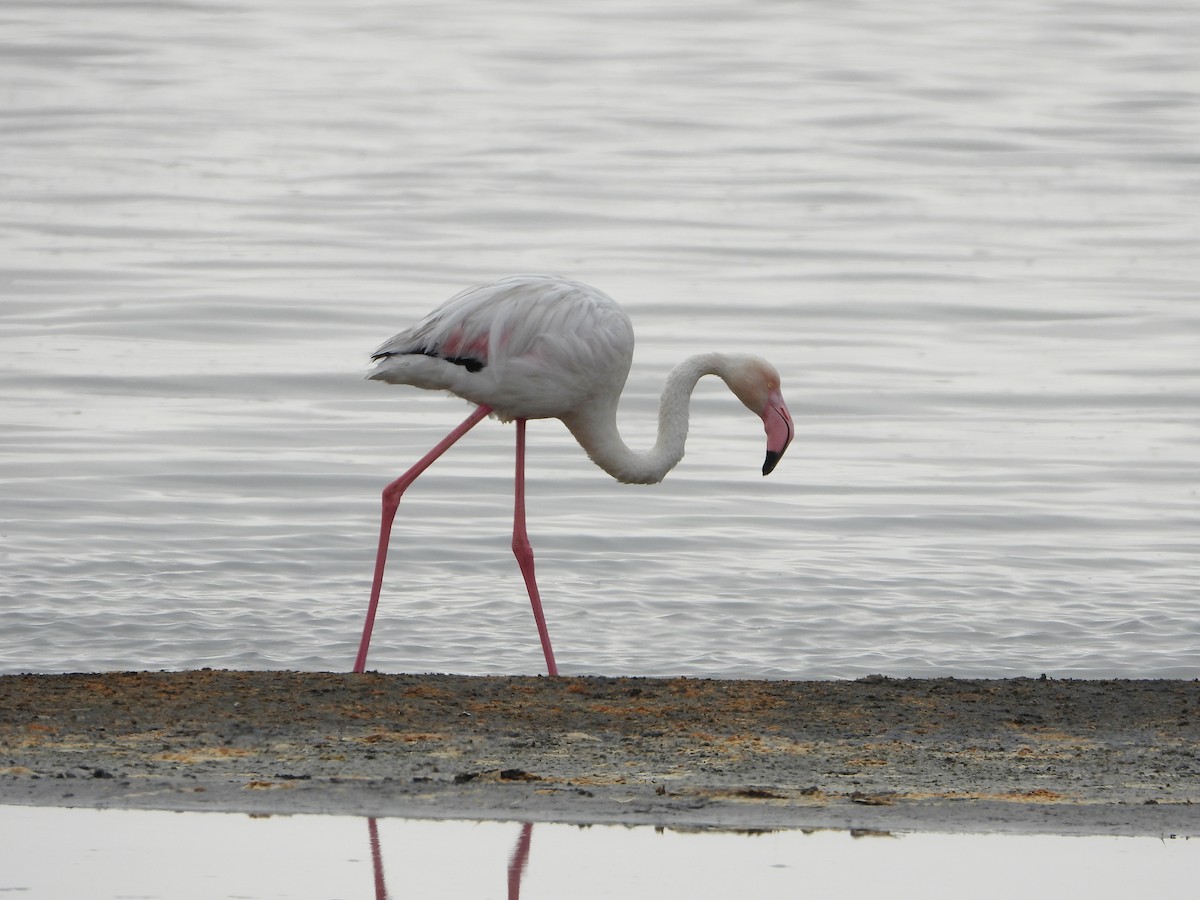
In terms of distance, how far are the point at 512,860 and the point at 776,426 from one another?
Answer: 486 cm

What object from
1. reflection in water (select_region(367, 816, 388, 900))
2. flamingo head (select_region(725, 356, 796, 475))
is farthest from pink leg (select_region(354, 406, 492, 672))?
reflection in water (select_region(367, 816, 388, 900))

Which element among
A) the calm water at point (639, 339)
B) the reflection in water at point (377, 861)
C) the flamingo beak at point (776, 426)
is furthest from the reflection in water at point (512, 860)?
the flamingo beak at point (776, 426)

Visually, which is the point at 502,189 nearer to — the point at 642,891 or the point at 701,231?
the point at 701,231

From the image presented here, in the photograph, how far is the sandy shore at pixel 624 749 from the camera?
19.9 ft

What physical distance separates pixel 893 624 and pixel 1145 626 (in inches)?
49.1

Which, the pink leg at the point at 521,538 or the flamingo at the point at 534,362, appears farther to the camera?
the pink leg at the point at 521,538

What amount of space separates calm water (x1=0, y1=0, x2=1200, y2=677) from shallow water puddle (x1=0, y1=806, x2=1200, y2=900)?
4137 millimetres

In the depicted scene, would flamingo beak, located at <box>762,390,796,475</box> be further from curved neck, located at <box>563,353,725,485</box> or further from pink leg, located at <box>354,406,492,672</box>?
pink leg, located at <box>354,406,492,672</box>

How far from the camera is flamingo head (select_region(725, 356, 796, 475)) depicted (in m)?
10.1

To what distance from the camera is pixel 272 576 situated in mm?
11891

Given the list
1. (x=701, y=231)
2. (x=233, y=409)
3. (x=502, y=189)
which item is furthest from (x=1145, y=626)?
(x=502, y=189)

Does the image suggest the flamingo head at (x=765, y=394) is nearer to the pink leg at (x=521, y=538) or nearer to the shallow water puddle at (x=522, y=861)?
the pink leg at (x=521, y=538)

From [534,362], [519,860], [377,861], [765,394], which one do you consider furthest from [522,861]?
[765,394]

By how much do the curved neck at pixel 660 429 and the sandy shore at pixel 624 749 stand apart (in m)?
1.86
